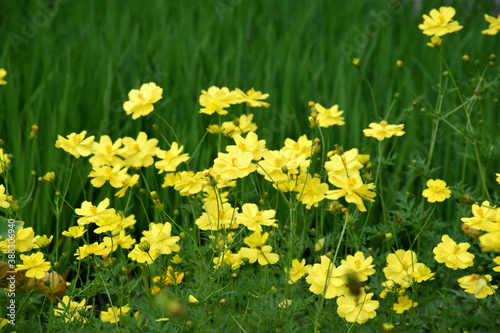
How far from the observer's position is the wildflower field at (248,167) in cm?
132

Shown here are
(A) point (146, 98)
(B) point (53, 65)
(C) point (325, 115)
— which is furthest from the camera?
Result: (B) point (53, 65)

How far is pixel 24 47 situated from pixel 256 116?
4.79ft

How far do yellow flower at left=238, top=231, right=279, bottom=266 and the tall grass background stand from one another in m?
0.52

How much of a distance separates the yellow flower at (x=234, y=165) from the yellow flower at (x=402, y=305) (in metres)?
0.48

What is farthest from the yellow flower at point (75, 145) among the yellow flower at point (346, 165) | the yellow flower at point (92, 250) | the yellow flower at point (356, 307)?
the yellow flower at point (356, 307)

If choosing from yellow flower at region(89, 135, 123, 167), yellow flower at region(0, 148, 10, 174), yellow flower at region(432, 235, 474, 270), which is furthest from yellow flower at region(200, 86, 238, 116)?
yellow flower at region(432, 235, 474, 270)

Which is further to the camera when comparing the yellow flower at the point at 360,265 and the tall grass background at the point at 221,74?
the tall grass background at the point at 221,74

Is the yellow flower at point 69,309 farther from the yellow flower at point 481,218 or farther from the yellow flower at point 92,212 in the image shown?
the yellow flower at point 481,218

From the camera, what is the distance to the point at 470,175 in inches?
83.3

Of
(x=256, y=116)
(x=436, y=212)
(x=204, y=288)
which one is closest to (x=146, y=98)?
(x=204, y=288)

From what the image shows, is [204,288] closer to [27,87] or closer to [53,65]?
[27,87]

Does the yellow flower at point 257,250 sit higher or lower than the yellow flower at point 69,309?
higher

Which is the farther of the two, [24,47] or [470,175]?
[24,47]

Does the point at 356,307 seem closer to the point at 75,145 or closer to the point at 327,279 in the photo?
the point at 327,279
